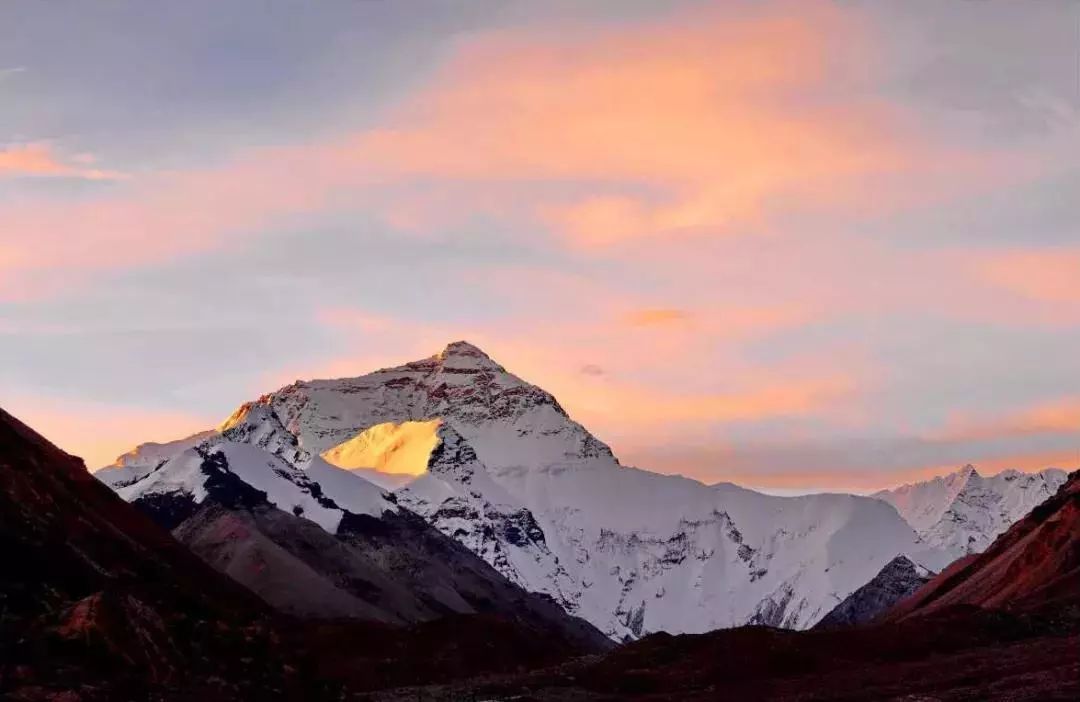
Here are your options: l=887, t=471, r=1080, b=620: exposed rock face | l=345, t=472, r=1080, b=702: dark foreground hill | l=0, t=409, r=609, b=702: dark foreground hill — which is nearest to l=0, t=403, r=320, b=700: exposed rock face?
l=0, t=409, r=609, b=702: dark foreground hill

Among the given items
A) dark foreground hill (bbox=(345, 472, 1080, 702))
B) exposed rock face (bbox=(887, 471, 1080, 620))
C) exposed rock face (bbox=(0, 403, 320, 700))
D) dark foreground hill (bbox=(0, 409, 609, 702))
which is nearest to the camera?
exposed rock face (bbox=(0, 403, 320, 700))

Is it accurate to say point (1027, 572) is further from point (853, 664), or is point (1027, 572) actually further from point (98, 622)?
point (98, 622)

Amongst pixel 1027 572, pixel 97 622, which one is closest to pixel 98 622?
pixel 97 622

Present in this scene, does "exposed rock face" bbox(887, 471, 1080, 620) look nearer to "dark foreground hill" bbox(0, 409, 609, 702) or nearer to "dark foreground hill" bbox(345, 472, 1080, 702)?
"dark foreground hill" bbox(345, 472, 1080, 702)

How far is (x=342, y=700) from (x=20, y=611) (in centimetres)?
1576

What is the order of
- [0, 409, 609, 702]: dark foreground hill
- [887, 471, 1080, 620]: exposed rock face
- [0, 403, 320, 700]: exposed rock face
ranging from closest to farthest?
[0, 403, 320, 700]: exposed rock face → [0, 409, 609, 702]: dark foreground hill → [887, 471, 1080, 620]: exposed rock face

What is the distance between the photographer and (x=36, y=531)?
71500 millimetres

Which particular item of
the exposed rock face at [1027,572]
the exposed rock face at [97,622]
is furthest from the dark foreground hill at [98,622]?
the exposed rock face at [1027,572]

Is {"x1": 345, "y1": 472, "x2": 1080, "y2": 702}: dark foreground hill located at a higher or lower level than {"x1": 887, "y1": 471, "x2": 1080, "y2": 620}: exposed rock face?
lower

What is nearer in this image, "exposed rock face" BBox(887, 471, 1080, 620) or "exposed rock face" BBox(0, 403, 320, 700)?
"exposed rock face" BBox(0, 403, 320, 700)

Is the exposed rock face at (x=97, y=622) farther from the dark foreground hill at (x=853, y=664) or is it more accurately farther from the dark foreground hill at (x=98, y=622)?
the dark foreground hill at (x=853, y=664)

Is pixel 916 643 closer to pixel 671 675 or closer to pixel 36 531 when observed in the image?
pixel 671 675

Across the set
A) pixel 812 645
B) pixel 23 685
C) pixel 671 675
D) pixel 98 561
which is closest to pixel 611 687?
pixel 671 675

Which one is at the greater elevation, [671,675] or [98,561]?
[98,561]
